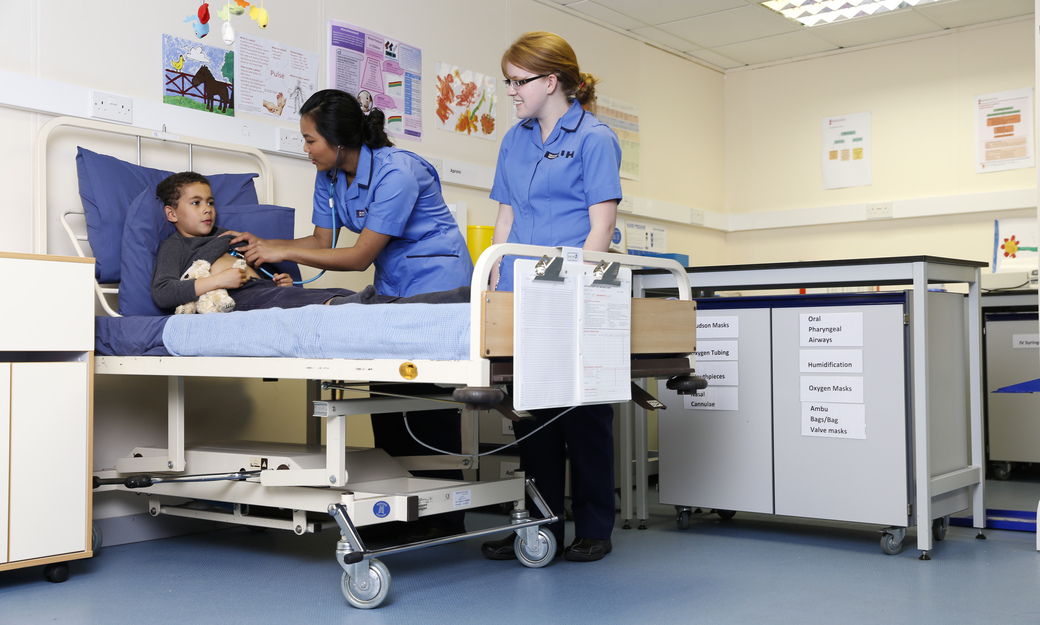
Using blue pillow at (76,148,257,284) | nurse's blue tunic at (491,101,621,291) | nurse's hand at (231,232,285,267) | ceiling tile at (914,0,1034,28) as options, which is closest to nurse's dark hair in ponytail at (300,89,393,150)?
nurse's hand at (231,232,285,267)

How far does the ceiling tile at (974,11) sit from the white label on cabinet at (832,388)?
3206 millimetres

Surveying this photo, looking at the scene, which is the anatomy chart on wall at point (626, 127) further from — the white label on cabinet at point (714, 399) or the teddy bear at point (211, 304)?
the teddy bear at point (211, 304)

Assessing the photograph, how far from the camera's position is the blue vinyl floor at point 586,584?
2273mm

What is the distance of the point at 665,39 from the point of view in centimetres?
587

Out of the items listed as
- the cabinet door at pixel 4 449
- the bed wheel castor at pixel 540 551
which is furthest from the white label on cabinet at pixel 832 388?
the cabinet door at pixel 4 449

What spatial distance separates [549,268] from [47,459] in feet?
Result: 5.09

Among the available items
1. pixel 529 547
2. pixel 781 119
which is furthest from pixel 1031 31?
pixel 529 547

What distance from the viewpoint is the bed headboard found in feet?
9.72

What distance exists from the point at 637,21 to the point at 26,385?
405 centimetres

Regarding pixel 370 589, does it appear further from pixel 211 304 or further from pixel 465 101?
pixel 465 101

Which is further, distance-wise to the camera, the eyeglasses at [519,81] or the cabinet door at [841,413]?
the cabinet door at [841,413]

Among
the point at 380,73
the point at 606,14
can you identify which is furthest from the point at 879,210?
the point at 380,73

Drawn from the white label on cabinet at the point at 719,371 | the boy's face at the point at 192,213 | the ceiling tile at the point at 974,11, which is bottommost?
the white label on cabinet at the point at 719,371

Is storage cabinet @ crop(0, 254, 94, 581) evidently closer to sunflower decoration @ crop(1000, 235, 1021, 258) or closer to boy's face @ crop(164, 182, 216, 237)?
boy's face @ crop(164, 182, 216, 237)
